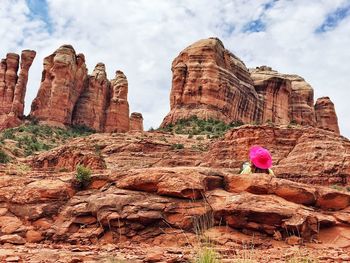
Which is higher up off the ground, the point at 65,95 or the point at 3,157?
the point at 65,95

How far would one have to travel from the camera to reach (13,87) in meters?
80.8

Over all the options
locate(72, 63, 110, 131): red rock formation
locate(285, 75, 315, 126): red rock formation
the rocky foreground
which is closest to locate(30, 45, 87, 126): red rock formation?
locate(72, 63, 110, 131): red rock formation

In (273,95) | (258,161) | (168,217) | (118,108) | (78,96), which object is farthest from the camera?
(118,108)

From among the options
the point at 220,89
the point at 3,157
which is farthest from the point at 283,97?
the point at 3,157

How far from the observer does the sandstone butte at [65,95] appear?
78.9 m

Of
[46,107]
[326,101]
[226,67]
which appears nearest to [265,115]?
[226,67]

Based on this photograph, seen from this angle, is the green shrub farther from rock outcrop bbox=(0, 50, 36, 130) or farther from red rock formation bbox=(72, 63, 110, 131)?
red rock formation bbox=(72, 63, 110, 131)

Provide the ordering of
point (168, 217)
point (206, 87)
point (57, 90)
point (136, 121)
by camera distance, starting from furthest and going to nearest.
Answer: point (136, 121) → point (57, 90) → point (206, 87) → point (168, 217)

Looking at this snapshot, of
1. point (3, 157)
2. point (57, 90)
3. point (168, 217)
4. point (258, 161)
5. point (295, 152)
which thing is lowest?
point (168, 217)

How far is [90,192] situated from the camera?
11859 mm

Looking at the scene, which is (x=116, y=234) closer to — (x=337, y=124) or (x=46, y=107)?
(x=46, y=107)

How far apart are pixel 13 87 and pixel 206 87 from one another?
34.0 meters

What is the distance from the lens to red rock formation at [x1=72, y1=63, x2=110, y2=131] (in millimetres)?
84562

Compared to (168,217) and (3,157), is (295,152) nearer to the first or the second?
(3,157)
